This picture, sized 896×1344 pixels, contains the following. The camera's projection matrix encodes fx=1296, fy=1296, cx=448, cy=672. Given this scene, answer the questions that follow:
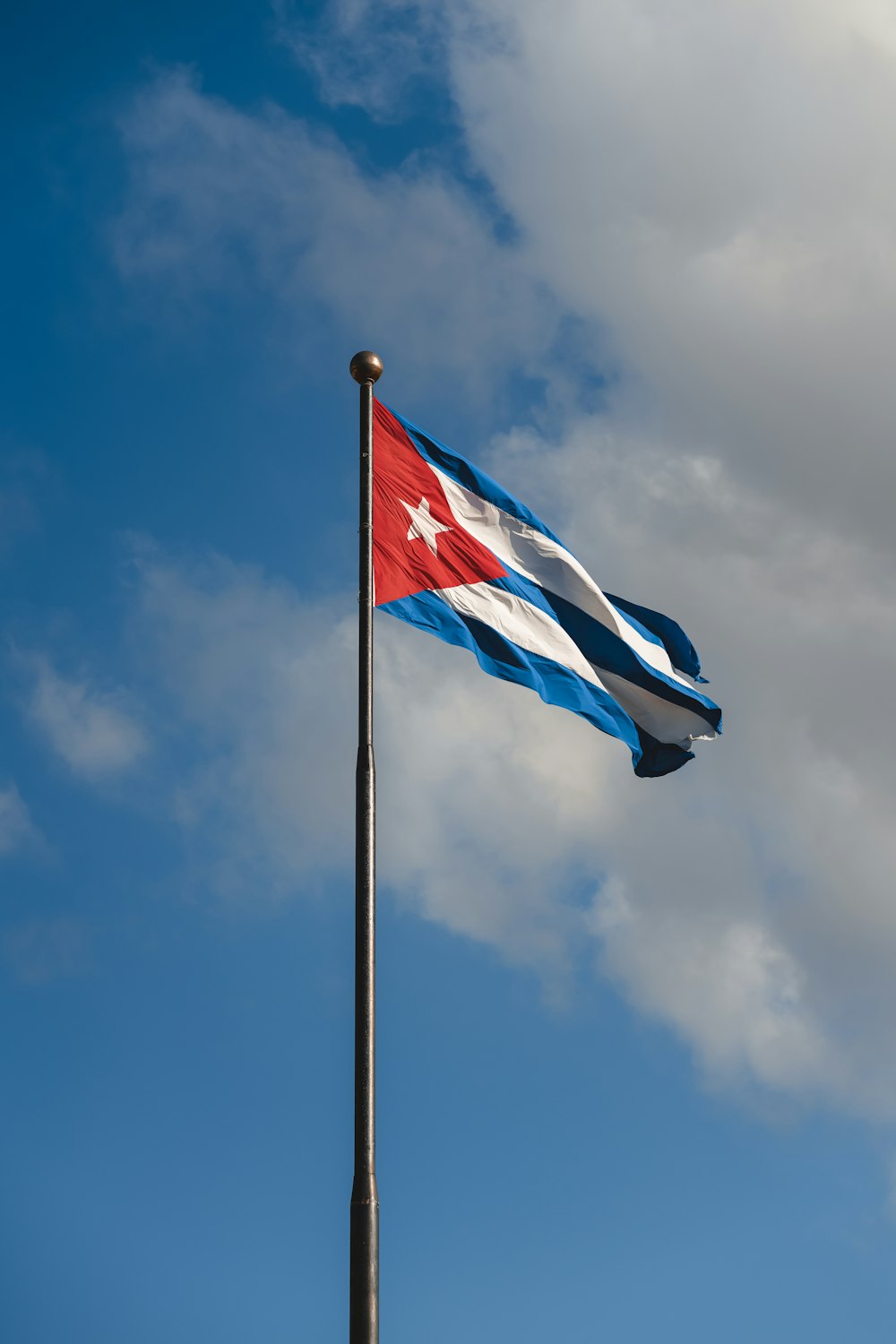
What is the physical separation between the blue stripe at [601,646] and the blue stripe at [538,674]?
587mm

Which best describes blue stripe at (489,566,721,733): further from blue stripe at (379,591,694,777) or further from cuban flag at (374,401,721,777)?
blue stripe at (379,591,694,777)

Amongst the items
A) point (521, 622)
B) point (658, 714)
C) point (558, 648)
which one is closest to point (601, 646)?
point (558, 648)

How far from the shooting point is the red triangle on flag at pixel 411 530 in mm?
17797

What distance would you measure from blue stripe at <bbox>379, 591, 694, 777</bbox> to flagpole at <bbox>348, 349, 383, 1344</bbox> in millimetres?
2012

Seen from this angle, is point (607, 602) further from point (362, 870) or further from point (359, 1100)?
point (359, 1100)

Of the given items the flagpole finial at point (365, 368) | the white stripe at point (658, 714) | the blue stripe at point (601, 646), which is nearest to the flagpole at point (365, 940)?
the flagpole finial at point (365, 368)

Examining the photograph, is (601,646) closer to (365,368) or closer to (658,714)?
(658,714)

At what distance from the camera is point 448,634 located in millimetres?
18422

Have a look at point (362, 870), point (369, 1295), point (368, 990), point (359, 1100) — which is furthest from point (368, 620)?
point (369, 1295)

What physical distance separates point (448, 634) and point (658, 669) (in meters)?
4.92

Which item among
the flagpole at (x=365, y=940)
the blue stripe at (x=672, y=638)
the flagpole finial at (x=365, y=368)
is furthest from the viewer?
the blue stripe at (x=672, y=638)

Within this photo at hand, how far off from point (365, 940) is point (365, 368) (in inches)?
304

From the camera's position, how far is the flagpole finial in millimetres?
17109

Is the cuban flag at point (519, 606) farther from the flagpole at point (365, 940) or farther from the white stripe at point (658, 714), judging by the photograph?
the flagpole at point (365, 940)
